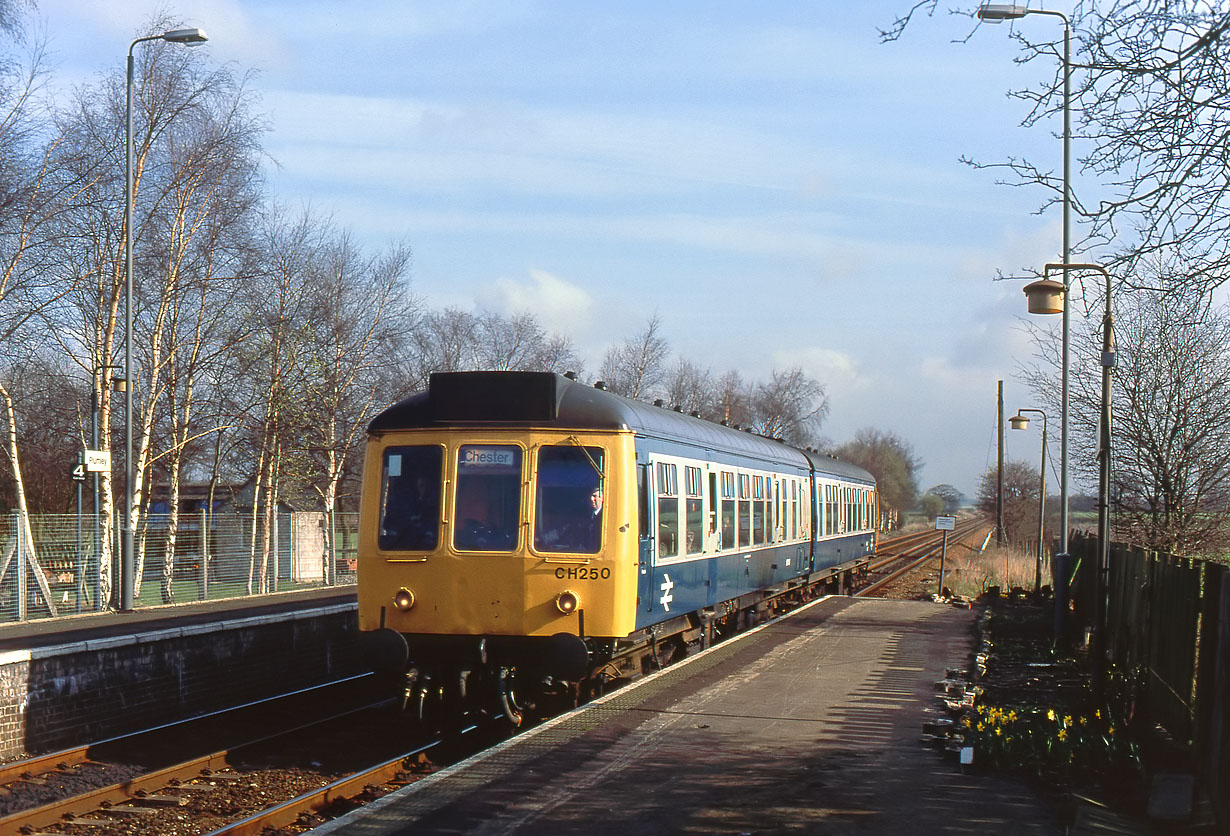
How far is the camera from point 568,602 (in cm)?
1111

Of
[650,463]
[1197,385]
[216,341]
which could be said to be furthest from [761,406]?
[650,463]

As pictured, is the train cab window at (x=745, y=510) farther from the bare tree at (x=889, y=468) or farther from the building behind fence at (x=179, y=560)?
the bare tree at (x=889, y=468)

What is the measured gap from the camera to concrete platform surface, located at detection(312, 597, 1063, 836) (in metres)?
7.20

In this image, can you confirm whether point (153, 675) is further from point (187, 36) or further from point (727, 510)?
point (187, 36)

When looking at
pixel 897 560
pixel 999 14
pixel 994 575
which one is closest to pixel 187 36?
pixel 999 14

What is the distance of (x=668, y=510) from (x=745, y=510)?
4.24m

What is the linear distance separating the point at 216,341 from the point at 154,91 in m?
5.39

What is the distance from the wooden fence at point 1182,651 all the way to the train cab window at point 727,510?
14.6ft

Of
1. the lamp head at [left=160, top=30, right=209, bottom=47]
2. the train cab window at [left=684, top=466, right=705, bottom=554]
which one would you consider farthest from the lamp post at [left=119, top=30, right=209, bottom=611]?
the train cab window at [left=684, top=466, right=705, bottom=554]

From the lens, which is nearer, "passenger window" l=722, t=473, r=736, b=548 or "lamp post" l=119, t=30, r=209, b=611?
Result: "passenger window" l=722, t=473, r=736, b=548

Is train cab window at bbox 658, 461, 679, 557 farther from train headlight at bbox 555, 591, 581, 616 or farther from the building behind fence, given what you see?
the building behind fence

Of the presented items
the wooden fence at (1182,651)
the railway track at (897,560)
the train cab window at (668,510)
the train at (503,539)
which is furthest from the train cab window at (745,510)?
the railway track at (897,560)

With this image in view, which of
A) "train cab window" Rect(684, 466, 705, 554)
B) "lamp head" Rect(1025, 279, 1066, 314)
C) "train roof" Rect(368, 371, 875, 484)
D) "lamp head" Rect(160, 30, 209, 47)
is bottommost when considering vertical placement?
"train cab window" Rect(684, 466, 705, 554)

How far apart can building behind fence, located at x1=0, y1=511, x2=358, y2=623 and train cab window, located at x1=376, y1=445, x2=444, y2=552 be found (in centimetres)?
1169
